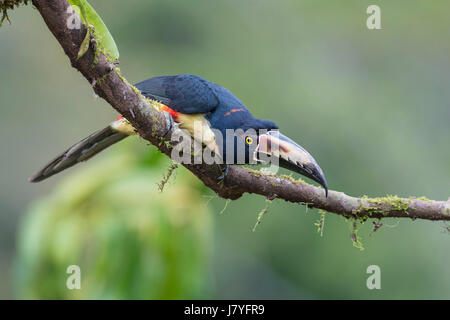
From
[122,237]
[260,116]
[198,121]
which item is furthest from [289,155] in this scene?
[260,116]

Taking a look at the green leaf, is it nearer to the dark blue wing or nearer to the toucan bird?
the toucan bird

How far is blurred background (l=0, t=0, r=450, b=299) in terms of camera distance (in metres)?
4.45

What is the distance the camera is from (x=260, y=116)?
7.93m

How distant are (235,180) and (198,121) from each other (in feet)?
1.87

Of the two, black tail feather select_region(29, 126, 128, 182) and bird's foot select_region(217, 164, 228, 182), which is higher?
black tail feather select_region(29, 126, 128, 182)

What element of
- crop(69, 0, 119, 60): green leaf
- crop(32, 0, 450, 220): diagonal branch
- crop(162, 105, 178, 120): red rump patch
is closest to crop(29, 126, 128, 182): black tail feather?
crop(162, 105, 178, 120): red rump patch

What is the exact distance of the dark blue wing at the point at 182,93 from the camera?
3420mm

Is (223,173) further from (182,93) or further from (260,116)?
(260,116)

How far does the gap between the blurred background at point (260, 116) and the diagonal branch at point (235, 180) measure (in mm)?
1397

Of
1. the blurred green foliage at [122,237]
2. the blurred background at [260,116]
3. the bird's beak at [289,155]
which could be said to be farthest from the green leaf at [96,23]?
the blurred background at [260,116]

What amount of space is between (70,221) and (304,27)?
6488 millimetres

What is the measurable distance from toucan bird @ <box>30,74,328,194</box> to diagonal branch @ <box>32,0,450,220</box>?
5.8 inches
